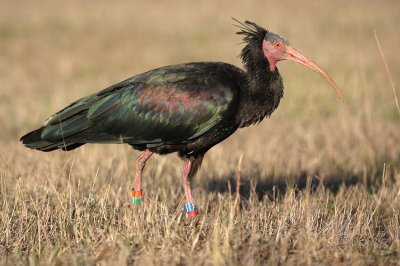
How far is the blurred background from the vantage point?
8.20 meters

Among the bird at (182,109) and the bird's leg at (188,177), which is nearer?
the bird at (182,109)

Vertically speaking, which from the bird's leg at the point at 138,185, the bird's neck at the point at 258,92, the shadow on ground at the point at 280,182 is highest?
the bird's neck at the point at 258,92

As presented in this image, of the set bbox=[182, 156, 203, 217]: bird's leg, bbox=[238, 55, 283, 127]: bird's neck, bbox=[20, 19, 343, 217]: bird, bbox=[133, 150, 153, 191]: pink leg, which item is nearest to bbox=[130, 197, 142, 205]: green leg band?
bbox=[20, 19, 343, 217]: bird

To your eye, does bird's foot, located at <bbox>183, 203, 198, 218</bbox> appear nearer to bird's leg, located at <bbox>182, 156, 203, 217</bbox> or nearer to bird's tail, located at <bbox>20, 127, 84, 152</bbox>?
bird's leg, located at <bbox>182, 156, 203, 217</bbox>

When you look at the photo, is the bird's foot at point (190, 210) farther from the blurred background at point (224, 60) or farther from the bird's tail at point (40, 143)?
the blurred background at point (224, 60)

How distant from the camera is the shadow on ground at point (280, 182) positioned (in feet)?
23.6

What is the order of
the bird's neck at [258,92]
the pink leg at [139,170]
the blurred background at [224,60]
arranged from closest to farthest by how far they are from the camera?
the bird's neck at [258,92]
the pink leg at [139,170]
the blurred background at [224,60]

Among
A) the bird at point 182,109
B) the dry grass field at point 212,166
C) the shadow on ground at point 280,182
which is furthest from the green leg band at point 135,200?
the shadow on ground at point 280,182

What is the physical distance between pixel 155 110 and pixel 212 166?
2203 mm

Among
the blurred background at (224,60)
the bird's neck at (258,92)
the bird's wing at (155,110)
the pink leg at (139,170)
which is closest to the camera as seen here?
the bird's wing at (155,110)

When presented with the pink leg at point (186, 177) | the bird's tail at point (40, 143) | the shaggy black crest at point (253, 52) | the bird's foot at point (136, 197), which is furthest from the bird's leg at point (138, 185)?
the shaggy black crest at point (253, 52)

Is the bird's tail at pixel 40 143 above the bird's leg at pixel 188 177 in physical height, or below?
above

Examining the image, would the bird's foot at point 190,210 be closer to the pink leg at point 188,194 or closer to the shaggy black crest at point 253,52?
the pink leg at point 188,194

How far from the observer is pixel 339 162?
838cm
